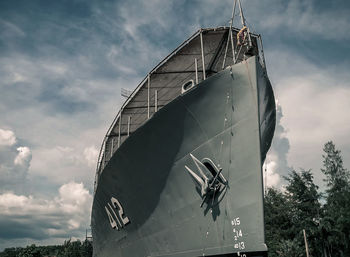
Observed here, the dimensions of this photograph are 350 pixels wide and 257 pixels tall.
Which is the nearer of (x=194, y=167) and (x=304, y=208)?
(x=194, y=167)

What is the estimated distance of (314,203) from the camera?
3809cm

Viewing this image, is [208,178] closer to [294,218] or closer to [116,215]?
[116,215]

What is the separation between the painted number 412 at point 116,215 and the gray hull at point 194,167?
888 mm

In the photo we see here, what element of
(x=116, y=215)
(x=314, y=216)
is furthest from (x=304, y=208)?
(x=116, y=215)

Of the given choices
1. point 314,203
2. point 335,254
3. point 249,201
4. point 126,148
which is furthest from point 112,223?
point 335,254

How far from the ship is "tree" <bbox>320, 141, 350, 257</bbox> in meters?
30.1

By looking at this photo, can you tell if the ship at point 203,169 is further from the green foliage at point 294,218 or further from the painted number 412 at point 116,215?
the green foliage at point 294,218

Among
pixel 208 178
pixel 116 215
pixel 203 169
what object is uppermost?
pixel 203 169

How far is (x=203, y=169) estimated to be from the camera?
788cm

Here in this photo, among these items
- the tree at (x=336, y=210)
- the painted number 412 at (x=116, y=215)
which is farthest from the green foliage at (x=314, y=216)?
the painted number 412 at (x=116, y=215)

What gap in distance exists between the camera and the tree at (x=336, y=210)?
3384 cm

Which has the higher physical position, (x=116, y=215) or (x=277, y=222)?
(x=277, y=222)

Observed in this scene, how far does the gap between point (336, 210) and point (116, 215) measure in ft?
106

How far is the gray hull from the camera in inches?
288
